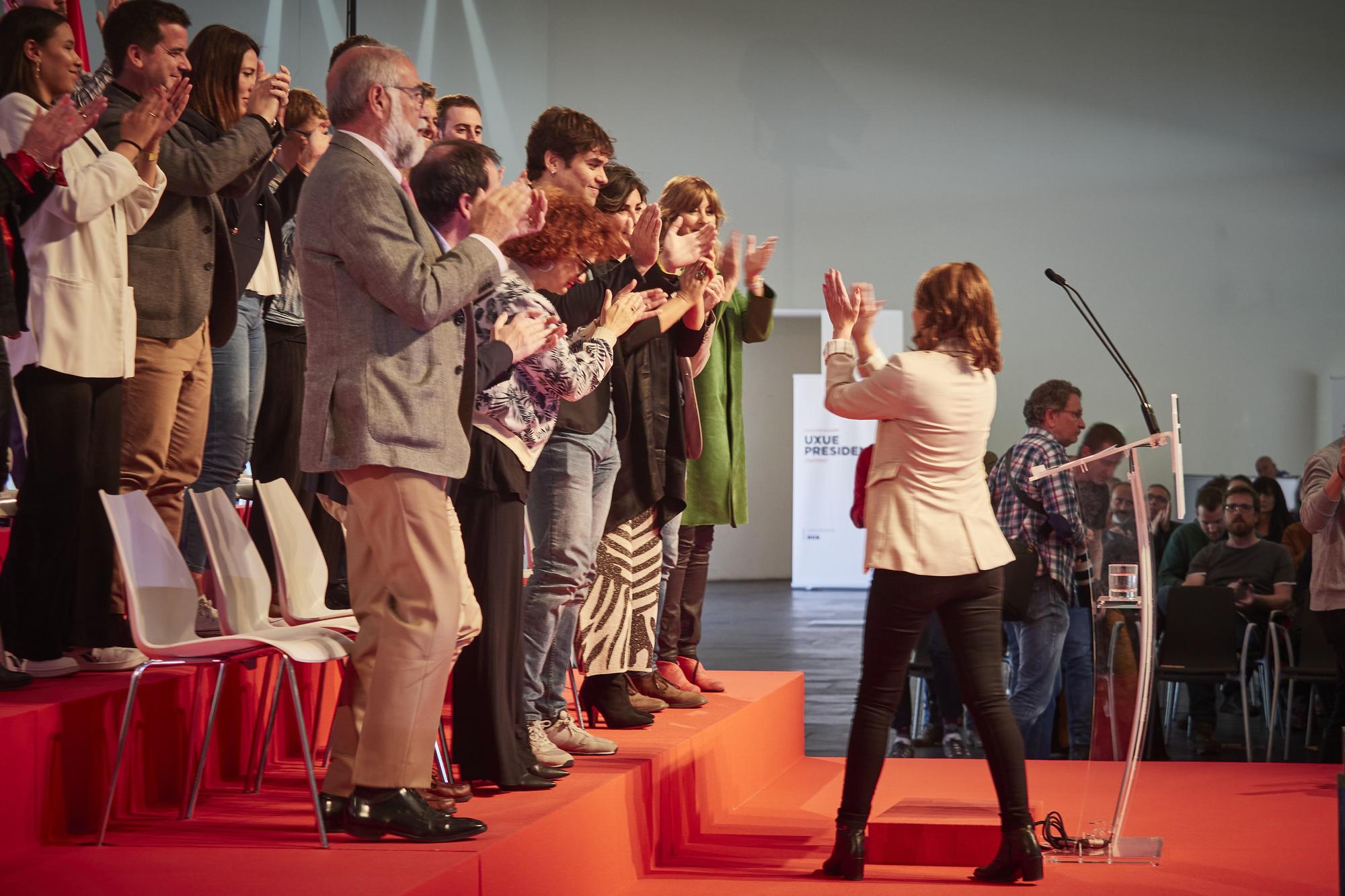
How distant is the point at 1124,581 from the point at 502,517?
65.7 inches

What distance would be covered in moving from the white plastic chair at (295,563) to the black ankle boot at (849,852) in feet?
3.75

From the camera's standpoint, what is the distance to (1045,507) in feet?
16.9

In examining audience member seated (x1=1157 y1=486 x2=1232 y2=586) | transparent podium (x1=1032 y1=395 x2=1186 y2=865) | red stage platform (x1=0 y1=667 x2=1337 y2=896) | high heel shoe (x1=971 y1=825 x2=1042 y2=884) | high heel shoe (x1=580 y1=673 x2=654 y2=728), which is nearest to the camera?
red stage platform (x1=0 y1=667 x2=1337 y2=896)

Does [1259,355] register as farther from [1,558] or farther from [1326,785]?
[1,558]

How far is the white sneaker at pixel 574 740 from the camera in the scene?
3.15m

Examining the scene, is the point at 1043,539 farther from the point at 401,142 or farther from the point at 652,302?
the point at 401,142

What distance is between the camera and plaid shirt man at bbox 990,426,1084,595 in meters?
5.07

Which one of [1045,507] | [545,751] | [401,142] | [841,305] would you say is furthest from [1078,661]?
[401,142]

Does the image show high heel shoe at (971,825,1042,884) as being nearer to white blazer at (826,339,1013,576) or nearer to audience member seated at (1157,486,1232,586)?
white blazer at (826,339,1013,576)

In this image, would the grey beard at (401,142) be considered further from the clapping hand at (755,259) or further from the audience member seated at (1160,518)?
the audience member seated at (1160,518)

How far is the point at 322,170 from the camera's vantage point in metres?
2.24

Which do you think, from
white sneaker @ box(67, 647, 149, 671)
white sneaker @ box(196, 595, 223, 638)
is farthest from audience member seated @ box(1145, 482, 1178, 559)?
white sneaker @ box(67, 647, 149, 671)

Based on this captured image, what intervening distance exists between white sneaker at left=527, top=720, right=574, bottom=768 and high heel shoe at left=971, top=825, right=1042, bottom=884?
0.94 m

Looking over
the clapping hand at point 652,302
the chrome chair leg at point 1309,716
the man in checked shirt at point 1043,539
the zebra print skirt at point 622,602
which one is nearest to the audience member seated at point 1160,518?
the chrome chair leg at point 1309,716
